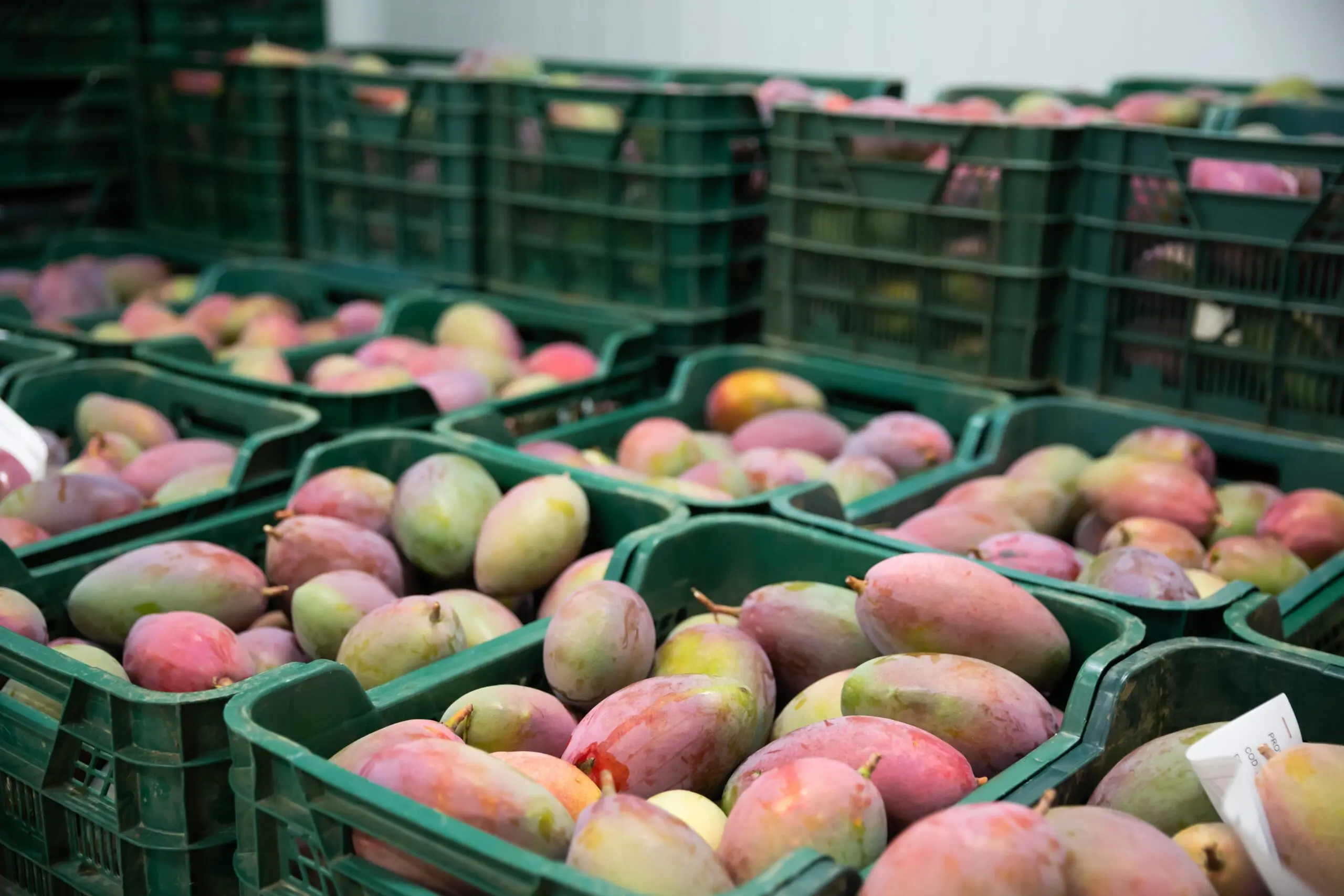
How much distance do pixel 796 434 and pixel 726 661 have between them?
0.87 metres

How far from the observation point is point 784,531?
1494mm

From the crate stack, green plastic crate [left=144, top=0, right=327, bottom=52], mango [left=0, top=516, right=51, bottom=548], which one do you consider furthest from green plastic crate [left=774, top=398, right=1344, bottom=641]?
green plastic crate [left=144, top=0, right=327, bottom=52]

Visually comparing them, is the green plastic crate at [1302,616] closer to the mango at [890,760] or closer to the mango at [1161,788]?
the mango at [1161,788]

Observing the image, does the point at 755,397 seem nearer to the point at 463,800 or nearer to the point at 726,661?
the point at 726,661

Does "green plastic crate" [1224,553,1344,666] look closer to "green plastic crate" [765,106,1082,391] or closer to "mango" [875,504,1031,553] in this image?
"mango" [875,504,1031,553]

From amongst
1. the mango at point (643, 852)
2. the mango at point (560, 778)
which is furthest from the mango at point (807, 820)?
the mango at point (560, 778)

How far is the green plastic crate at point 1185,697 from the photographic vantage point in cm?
109

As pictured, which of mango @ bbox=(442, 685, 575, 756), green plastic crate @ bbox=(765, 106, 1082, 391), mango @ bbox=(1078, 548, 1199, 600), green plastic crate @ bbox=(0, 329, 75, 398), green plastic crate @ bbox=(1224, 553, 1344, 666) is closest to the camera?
mango @ bbox=(442, 685, 575, 756)

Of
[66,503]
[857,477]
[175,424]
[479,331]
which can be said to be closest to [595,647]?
[857,477]

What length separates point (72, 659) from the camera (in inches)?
45.3

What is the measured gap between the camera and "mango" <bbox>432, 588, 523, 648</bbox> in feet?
4.69

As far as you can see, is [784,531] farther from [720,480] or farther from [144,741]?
[144,741]

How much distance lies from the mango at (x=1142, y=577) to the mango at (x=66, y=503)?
122 cm

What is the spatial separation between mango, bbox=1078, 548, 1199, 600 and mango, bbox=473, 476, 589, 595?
59 cm
